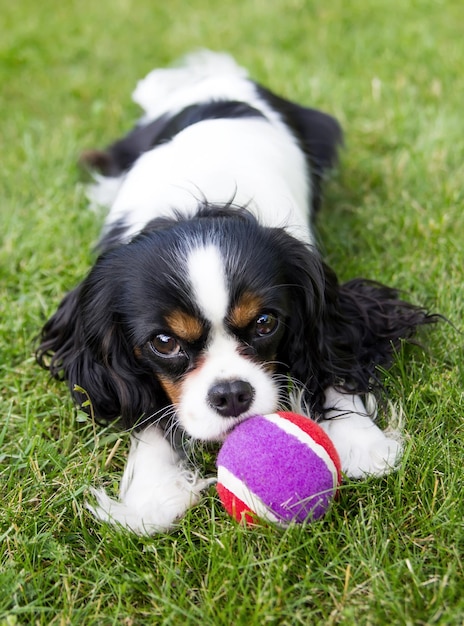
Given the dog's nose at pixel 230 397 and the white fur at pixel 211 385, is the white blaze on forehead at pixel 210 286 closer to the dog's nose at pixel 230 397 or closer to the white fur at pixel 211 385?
the white fur at pixel 211 385

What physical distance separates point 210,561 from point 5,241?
88.7 inches

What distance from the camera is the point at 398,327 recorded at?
2930 millimetres

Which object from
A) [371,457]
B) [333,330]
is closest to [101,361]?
[333,330]

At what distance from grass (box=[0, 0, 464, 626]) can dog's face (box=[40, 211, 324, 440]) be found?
21cm

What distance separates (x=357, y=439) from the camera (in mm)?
2482

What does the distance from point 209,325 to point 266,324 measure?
0.71 feet

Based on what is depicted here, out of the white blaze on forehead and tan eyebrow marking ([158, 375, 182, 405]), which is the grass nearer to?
tan eyebrow marking ([158, 375, 182, 405])

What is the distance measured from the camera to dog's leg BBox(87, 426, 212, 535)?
231 centimetres

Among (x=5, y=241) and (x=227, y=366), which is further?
(x=5, y=241)

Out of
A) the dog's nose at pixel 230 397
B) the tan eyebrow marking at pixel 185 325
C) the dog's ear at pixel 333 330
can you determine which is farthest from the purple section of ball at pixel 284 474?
the dog's ear at pixel 333 330

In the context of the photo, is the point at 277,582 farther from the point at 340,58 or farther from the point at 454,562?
the point at 340,58

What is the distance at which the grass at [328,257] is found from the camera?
80.3 inches

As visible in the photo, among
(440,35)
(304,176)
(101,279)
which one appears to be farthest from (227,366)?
(440,35)

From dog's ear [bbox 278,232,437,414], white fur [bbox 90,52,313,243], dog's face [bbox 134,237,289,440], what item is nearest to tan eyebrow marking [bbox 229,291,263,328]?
dog's face [bbox 134,237,289,440]
